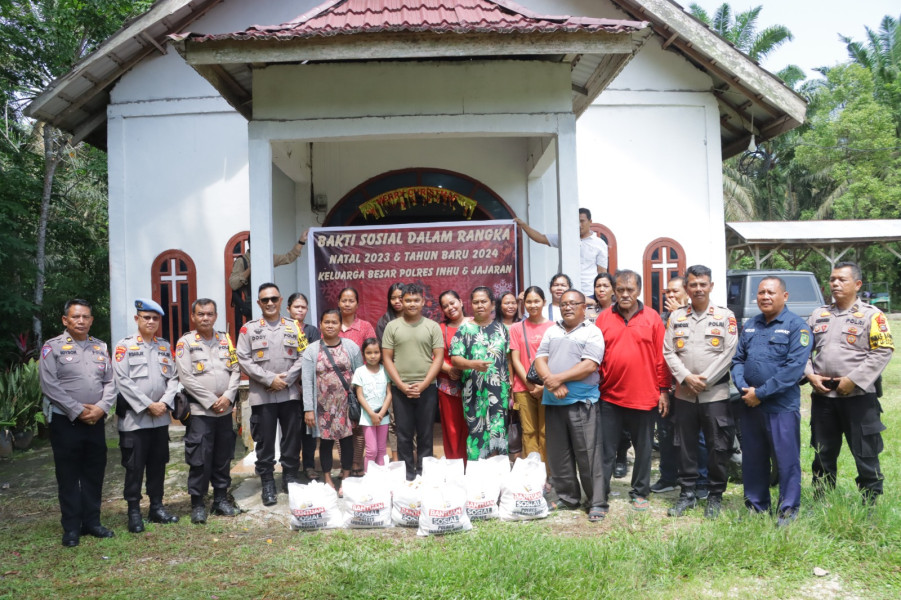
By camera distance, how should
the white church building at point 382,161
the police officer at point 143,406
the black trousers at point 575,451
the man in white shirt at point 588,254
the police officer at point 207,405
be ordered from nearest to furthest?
the police officer at point 143,406, the black trousers at point 575,451, the police officer at point 207,405, the man in white shirt at point 588,254, the white church building at point 382,161

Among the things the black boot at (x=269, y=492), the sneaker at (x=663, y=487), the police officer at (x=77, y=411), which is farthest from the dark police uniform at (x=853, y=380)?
the police officer at (x=77, y=411)

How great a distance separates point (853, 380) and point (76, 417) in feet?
16.6

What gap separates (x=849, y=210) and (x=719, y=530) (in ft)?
96.9

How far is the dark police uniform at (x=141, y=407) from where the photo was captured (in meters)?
4.89

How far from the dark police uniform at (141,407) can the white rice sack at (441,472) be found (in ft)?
6.16

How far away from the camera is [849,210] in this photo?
2933cm

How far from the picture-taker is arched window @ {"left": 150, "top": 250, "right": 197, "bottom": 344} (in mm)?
9172

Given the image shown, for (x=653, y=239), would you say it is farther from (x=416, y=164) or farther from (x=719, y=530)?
(x=719, y=530)

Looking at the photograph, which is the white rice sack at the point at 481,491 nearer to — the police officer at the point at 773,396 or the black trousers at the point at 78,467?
the police officer at the point at 773,396

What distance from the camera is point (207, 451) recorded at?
16.9 feet

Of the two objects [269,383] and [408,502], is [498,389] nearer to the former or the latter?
[408,502]

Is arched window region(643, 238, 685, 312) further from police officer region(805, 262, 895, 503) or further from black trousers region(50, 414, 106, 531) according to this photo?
black trousers region(50, 414, 106, 531)

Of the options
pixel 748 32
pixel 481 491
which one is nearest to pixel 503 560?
pixel 481 491

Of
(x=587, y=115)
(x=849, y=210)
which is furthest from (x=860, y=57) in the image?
(x=587, y=115)
